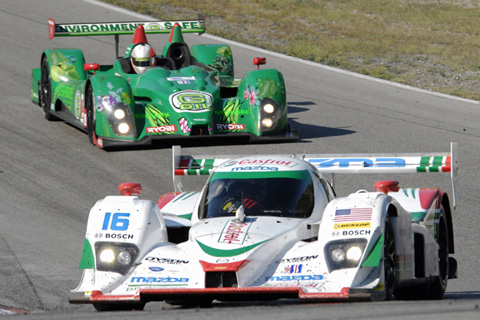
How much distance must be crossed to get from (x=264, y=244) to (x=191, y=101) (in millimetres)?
7344

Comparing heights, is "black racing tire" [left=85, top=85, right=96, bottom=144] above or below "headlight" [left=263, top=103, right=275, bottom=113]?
below

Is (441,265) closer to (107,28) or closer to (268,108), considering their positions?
(268,108)

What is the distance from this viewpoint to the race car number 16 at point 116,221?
7711mm

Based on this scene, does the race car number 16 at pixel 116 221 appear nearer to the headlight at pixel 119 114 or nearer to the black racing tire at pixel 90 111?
the headlight at pixel 119 114

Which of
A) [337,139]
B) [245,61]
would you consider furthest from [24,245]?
[245,61]

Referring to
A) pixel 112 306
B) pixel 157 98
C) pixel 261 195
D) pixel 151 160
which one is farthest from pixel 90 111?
pixel 112 306

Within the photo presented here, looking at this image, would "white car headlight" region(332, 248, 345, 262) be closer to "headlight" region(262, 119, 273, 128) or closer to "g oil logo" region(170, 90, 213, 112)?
"g oil logo" region(170, 90, 213, 112)

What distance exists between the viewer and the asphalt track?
295 inches

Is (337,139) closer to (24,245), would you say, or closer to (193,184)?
(193,184)

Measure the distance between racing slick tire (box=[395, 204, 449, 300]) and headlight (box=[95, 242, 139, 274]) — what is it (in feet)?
7.23

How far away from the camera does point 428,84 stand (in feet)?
69.7

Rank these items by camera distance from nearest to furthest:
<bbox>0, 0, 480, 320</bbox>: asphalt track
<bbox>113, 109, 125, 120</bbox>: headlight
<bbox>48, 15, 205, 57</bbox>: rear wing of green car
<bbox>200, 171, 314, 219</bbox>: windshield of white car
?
<bbox>0, 0, 480, 320</bbox>: asphalt track, <bbox>200, 171, 314, 219</bbox>: windshield of white car, <bbox>113, 109, 125, 120</bbox>: headlight, <bbox>48, 15, 205, 57</bbox>: rear wing of green car

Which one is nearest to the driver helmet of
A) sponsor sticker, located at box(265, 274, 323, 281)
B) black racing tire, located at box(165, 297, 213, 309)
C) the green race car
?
the green race car

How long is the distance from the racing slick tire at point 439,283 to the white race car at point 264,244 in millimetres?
12
